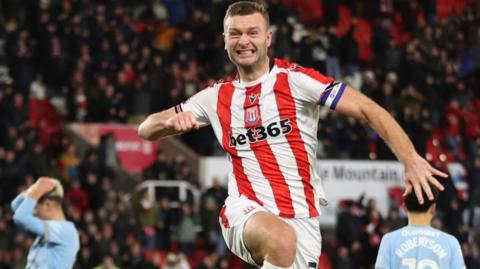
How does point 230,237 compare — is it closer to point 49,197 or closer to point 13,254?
point 49,197

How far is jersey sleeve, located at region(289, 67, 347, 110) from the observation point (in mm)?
6402

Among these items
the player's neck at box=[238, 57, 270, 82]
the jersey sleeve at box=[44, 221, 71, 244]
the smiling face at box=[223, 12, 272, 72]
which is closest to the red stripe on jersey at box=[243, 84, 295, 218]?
the player's neck at box=[238, 57, 270, 82]

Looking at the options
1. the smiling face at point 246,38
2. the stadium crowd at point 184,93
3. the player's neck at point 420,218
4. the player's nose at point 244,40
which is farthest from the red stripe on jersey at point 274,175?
the stadium crowd at point 184,93

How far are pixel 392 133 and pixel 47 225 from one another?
3.50m

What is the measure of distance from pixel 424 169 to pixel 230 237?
5.05 feet

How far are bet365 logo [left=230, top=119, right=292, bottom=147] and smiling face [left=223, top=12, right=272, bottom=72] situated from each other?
1.32 feet

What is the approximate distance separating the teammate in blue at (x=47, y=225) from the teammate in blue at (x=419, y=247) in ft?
9.21

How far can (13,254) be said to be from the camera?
50.2 ft

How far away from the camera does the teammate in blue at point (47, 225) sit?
8.39 m

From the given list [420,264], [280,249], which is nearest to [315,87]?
[280,249]

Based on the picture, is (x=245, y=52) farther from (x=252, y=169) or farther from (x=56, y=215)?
(x=56, y=215)

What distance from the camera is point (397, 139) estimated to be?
5934mm

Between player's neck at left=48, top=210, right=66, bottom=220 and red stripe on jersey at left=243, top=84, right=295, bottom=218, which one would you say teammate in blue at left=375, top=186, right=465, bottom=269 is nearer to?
red stripe on jersey at left=243, top=84, right=295, bottom=218

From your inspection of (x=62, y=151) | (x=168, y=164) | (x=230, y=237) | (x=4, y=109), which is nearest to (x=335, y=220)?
(x=168, y=164)
